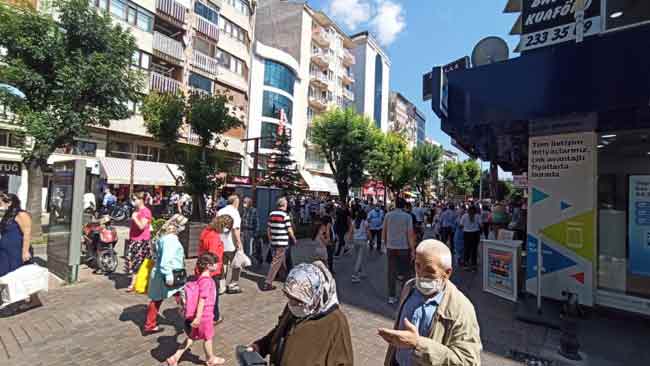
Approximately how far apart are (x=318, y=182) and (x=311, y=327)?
133 ft

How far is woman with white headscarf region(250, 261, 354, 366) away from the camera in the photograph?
1.98 meters

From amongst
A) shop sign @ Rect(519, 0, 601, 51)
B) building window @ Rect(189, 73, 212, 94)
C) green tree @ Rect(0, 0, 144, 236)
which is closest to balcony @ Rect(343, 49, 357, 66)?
building window @ Rect(189, 73, 212, 94)

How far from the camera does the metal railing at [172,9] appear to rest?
24377 mm

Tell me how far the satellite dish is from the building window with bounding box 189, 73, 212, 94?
24.5 meters

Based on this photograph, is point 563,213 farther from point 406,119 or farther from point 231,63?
point 406,119

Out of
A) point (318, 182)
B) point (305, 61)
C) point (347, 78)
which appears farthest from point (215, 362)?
point (347, 78)

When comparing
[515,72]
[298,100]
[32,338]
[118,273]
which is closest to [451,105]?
[515,72]

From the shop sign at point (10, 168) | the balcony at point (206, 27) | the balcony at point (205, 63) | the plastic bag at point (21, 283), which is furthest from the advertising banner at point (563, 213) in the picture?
the balcony at point (206, 27)

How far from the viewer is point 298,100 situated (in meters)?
41.7

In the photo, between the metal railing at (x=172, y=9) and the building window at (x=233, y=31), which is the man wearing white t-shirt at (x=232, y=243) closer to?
the metal railing at (x=172, y=9)

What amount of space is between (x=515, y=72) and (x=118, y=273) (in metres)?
9.17

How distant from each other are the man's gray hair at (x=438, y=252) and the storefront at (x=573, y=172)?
463cm

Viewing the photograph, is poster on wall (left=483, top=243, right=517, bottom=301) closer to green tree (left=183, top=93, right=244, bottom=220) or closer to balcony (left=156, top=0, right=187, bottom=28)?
green tree (left=183, top=93, right=244, bottom=220)

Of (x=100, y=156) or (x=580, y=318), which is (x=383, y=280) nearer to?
(x=580, y=318)
